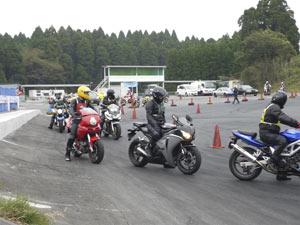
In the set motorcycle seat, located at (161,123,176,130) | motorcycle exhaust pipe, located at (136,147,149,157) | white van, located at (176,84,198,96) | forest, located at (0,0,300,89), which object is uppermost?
forest, located at (0,0,300,89)

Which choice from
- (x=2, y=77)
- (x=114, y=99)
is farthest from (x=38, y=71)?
(x=114, y=99)

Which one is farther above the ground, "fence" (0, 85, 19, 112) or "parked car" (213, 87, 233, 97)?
"fence" (0, 85, 19, 112)

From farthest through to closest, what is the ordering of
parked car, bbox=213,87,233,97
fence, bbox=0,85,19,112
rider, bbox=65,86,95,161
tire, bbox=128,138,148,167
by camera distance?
parked car, bbox=213,87,233,97, fence, bbox=0,85,19,112, rider, bbox=65,86,95,161, tire, bbox=128,138,148,167

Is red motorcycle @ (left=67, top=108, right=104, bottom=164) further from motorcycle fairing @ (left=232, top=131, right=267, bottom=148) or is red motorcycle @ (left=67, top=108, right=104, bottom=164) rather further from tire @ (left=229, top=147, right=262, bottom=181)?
motorcycle fairing @ (left=232, top=131, right=267, bottom=148)

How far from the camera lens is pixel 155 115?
35.9 ft

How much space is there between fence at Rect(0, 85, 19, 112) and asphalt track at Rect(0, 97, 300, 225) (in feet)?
49.7

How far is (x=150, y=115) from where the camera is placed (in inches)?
430

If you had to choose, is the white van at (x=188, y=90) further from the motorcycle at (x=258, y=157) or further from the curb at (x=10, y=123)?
the motorcycle at (x=258, y=157)

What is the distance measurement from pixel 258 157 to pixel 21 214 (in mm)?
5225

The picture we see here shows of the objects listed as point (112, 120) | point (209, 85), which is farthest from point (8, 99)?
point (209, 85)

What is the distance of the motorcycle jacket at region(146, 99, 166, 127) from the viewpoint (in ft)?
35.7

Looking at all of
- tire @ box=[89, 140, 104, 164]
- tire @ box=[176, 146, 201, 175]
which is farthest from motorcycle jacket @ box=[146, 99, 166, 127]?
tire @ box=[89, 140, 104, 164]

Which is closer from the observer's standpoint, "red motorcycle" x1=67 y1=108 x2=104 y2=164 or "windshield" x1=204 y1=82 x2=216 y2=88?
"red motorcycle" x1=67 y1=108 x2=104 y2=164

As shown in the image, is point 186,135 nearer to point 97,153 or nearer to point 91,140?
point 97,153
